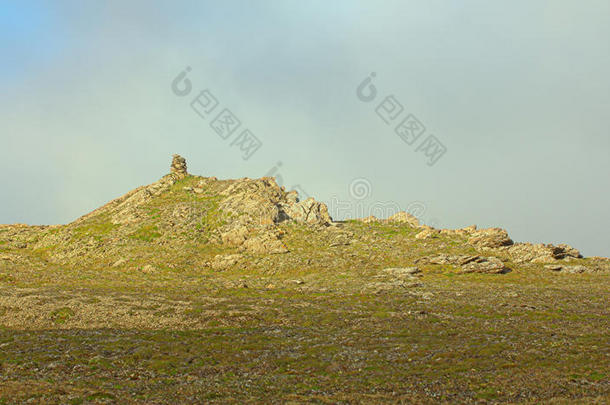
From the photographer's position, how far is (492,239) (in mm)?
86250

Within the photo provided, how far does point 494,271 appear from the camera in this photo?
234 ft

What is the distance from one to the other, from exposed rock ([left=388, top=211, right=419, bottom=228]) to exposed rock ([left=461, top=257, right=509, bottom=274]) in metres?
41.6

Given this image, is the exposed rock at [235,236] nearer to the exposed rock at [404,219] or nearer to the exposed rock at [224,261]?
the exposed rock at [224,261]

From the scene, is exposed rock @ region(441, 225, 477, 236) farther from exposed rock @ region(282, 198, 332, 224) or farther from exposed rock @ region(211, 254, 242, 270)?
exposed rock @ region(211, 254, 242, 270)

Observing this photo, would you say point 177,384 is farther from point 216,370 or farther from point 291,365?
point 291,365

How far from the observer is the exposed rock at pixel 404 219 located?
11870cm

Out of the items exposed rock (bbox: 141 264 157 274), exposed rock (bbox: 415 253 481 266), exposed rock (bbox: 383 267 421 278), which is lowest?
exposed rock (bbox: 141 264 157 274)

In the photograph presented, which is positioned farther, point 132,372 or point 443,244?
point 443,244

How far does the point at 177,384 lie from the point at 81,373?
838cm

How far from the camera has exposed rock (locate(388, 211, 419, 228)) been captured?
118700mm

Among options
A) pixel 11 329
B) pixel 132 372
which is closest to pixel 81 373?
pixel 132 372

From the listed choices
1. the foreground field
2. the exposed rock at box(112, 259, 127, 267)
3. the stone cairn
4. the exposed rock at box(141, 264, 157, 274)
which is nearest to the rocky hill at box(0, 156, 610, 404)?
the foreground field

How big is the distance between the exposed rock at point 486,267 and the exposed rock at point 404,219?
41.6 m

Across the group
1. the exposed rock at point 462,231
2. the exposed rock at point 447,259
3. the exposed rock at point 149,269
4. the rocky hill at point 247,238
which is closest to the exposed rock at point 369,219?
the rocky hill at point 247,238
